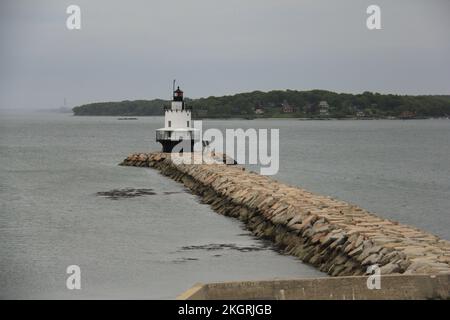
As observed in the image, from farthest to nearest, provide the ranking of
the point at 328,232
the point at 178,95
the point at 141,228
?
the point at 178,95 → the point at 141,228 → the point at 328,232

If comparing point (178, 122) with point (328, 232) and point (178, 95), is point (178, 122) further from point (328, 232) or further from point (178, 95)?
point (328, 232)

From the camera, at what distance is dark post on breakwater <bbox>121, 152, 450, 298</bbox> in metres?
11.7

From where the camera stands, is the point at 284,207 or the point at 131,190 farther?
the point at 131,190

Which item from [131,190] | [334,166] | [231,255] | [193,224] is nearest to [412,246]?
[231,255]

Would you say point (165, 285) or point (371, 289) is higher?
point (371, 289)

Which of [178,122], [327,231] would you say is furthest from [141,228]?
[178,122]

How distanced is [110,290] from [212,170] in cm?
1589

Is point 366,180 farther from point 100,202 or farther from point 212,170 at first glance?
point 100,202

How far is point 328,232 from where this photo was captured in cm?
1451

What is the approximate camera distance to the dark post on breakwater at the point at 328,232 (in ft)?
38.3

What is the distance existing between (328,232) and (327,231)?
0.07 m

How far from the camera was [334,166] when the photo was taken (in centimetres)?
4541

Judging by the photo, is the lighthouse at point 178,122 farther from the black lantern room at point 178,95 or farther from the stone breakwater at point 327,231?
the stone breakwater at point 327,231

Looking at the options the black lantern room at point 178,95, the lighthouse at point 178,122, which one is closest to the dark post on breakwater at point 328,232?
the lighthouse at point 178,122
